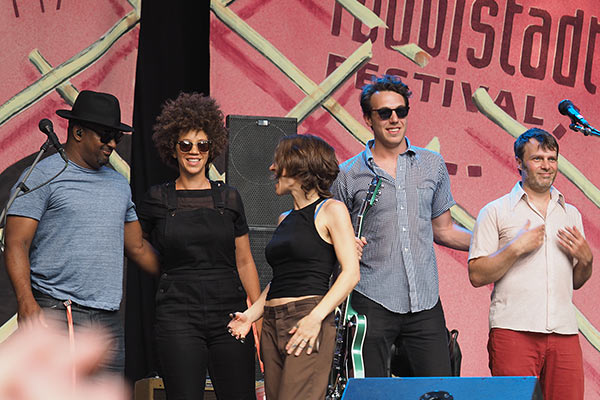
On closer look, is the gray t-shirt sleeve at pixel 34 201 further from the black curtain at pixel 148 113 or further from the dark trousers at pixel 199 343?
the black curtain at pixel 148 113

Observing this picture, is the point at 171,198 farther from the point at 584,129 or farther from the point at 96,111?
the point at 584,129

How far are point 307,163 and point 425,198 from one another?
0.72 m

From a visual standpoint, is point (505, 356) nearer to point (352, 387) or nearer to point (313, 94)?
point (352, 387)

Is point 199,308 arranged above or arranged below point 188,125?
below

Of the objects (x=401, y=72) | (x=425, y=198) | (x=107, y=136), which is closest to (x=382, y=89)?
(x=425, y=198)

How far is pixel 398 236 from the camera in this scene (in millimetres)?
2922

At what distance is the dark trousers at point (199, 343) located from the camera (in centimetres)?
270

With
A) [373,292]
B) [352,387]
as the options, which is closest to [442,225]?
[373,292]

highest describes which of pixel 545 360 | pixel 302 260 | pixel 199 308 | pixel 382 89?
pixel 382 89

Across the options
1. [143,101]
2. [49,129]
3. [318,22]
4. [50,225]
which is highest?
[318,22]

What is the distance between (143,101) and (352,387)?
116 inches

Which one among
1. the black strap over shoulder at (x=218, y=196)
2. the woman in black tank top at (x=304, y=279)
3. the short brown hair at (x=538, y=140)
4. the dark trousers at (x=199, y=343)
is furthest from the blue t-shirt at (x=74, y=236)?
the short brown hair at (x=538, y=140)

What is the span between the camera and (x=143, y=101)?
4434 millimetres

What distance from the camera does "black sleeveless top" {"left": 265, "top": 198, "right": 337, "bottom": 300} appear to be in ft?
7.91
